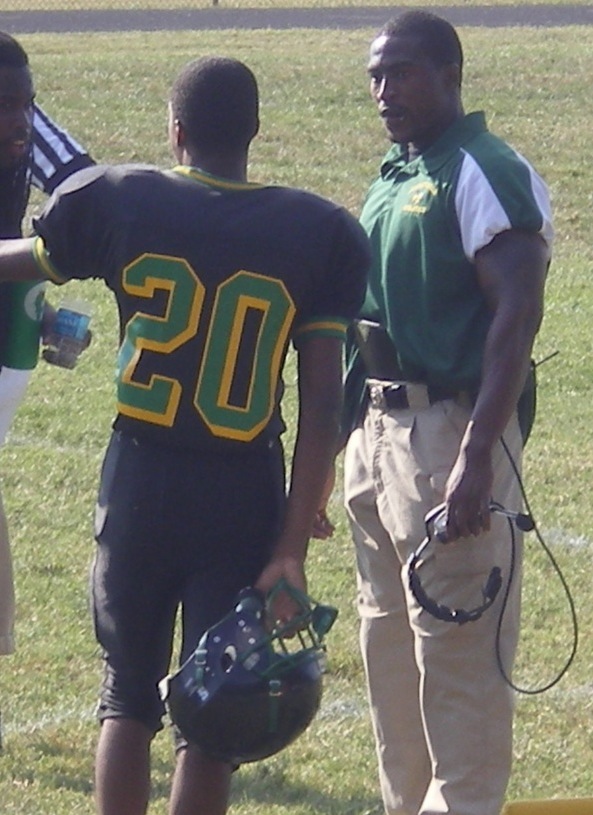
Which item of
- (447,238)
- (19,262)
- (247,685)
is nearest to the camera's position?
(247,685)

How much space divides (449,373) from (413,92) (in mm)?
651

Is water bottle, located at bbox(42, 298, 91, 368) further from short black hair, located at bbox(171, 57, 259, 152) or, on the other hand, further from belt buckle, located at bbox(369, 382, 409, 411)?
short black hair, located at bbox(171, 57, 259, 152)

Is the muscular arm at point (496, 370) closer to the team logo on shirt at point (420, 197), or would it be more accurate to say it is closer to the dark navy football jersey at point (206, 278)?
the team logo on shirt at point (420, 197)

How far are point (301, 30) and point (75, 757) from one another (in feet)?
55.8

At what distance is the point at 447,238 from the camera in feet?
12.9

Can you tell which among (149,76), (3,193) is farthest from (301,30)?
(3,193)

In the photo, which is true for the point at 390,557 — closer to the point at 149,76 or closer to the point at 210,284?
the point at 210,284

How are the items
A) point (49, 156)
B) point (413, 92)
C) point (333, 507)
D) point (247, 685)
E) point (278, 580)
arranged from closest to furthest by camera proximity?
point (247, 685) < point (278, 580) < point (413, 92) < point (49, 156) < point (333, 507)

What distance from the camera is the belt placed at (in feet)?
13.2

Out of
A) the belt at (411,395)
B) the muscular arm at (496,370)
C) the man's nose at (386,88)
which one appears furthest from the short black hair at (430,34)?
the belt at (411,395)

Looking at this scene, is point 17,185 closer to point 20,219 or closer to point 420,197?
point 20,219

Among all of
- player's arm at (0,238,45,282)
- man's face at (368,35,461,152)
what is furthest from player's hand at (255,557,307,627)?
man's face at (368,35,461,152)

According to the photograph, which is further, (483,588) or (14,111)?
(14,111)

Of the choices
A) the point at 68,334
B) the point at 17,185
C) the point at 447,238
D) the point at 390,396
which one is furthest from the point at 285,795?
the point at 17,185
